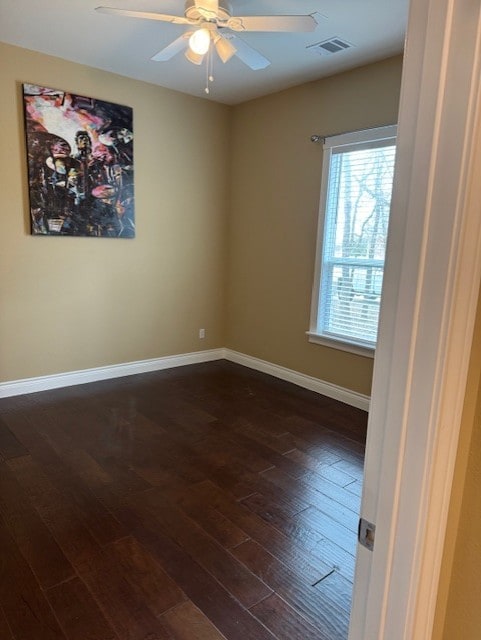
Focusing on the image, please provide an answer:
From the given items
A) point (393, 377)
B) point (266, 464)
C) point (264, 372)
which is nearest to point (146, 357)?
point (264, 372)

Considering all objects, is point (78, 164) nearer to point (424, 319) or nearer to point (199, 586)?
point (199, 586)

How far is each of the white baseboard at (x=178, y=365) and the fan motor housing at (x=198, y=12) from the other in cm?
293

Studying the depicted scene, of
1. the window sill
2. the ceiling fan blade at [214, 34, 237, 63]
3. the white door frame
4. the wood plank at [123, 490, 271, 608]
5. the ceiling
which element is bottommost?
the wood plank at [123, 490, 271, 608]

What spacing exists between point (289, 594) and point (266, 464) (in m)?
1.01

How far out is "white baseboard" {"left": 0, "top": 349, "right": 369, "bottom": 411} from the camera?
3.70m

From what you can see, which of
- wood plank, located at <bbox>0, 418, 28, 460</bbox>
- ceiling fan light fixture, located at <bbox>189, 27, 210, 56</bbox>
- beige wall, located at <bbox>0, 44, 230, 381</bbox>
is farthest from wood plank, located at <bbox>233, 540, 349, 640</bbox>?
beige wall, located at <bbox>0, 44, 230, 381</bbox>

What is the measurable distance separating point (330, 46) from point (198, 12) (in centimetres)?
129

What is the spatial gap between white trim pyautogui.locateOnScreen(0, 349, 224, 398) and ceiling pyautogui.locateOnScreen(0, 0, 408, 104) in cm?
251

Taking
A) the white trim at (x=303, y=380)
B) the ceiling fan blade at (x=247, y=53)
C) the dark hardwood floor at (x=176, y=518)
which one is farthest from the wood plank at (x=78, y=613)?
the ceiling fan blade at (x=247, y=53)

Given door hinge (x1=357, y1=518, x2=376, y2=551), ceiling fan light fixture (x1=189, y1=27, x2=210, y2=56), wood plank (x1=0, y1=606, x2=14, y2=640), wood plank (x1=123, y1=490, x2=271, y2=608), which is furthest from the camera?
ceiling fan light fixture (x1=189, y1=27, x2=210, y2=56)

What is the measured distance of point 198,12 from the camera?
85.7 inches

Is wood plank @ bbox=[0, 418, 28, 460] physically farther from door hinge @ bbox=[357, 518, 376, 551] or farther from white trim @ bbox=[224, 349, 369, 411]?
door hinge @ bbox=[357, 518, 376, 551]

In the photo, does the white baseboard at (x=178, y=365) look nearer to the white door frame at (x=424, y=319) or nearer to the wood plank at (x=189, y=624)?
the wood plank at (x=189, y=624)

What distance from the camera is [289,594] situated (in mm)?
1700
